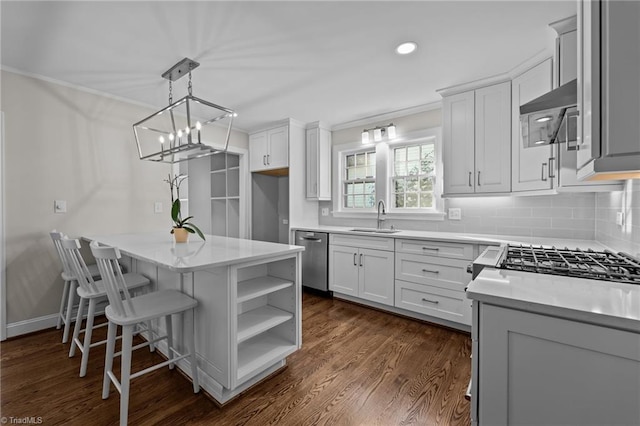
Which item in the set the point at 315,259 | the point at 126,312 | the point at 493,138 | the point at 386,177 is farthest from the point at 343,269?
the point at 126,312

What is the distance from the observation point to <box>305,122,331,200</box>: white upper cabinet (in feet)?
13.8

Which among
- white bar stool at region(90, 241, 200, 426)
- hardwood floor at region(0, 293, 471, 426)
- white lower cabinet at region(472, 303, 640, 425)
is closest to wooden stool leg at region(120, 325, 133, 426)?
white bar stool at region(90, 241, 200, 426)

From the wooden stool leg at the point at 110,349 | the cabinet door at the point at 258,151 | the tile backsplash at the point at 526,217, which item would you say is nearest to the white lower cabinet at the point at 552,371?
the wooden stool leg at the point at 110,349

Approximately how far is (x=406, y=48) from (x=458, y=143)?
1.20m

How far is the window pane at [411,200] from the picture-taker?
145 inches

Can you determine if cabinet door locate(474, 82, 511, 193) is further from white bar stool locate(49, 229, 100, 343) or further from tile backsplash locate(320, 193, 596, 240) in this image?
white bar stool locate(49, 229, 100, 343)

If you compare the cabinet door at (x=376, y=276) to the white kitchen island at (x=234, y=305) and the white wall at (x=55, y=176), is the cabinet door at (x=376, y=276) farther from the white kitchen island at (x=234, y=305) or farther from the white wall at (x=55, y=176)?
the white wall at (x=55, y=176)

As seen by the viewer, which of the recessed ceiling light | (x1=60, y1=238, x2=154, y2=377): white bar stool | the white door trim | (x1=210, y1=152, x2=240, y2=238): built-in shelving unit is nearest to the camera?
(x1=60, y1=238, x2=154, y2=377): white bar stool

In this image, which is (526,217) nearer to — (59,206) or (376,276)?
(376,276)

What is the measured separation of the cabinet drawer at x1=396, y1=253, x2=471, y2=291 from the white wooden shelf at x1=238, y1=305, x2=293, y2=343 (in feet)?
4.85

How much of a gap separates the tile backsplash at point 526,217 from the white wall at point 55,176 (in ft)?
11.9

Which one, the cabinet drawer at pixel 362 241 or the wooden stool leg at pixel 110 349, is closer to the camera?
the wooden stool leg at pixel 110 349

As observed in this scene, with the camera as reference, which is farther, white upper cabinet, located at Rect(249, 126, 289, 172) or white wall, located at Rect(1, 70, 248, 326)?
white upper cabinet, located at Rect(249, 126, 289, 172)

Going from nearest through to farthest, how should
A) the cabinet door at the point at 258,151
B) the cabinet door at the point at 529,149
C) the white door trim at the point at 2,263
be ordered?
the cabinet door at the point at 529,149 → the white door trim at the point at 2,263 → the cabinet door at the point at 258,151
